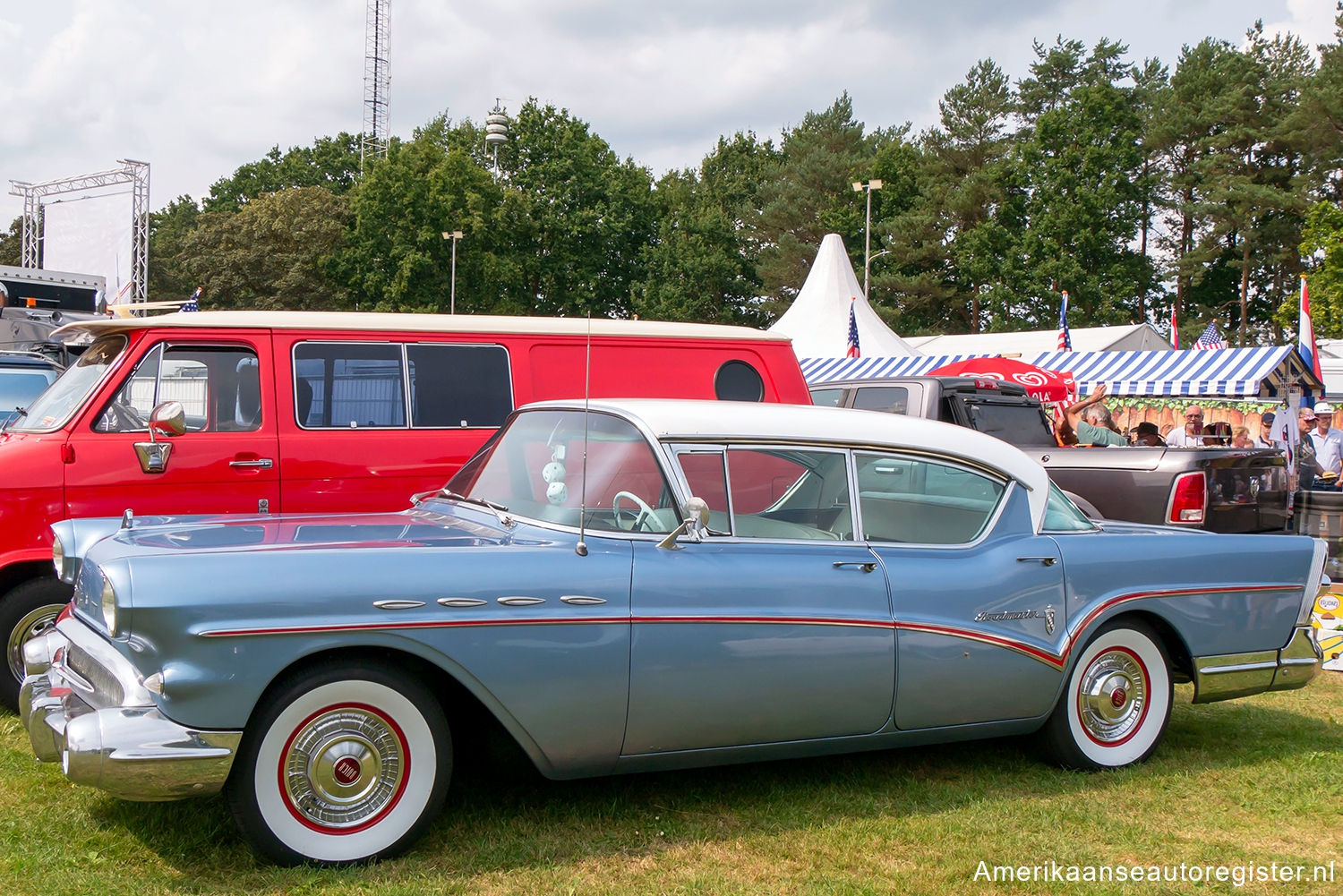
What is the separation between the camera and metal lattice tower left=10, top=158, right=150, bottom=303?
31.2 m

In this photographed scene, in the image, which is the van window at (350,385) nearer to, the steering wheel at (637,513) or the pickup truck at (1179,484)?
the steering wheel at (637,513)

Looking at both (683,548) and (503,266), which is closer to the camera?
(683,548)

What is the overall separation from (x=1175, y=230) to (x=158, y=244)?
57.6 m

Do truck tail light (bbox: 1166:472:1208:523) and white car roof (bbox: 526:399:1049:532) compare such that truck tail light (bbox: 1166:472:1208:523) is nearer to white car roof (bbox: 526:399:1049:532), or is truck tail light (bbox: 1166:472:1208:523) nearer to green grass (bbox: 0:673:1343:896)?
green grass (bbox: 0:673:1343:896)

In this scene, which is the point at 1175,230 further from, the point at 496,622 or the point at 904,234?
the point at 496,622

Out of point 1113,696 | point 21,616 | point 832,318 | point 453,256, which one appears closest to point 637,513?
point 1113,696

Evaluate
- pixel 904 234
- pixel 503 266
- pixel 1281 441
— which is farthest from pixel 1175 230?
pixel 1281 441

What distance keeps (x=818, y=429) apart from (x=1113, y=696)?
186 centimetres

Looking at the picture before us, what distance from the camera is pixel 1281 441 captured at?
1409 cm

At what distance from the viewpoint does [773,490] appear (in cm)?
434

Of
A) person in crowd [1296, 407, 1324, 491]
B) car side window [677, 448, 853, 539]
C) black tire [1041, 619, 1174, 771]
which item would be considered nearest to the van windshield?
car side window [677, 448, 853, 539]

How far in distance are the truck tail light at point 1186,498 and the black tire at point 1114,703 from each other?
11.2 feet

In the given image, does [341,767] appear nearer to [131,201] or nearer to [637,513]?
[637,513]

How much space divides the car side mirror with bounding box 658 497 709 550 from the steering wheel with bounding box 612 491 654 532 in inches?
4.4
